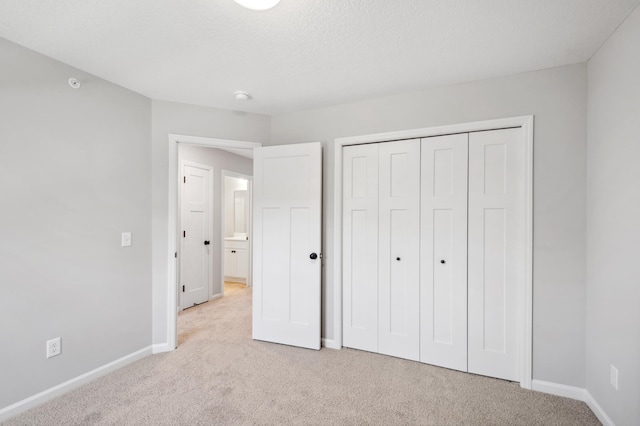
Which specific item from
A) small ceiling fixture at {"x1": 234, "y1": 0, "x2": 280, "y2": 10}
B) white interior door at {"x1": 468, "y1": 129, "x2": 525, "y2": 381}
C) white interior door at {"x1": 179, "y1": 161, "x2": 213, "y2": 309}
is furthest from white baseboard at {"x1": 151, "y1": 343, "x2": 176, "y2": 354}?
small ceiling fixture at {"x1": 234, "y1": 0, "x2": 280, "y2": 10}

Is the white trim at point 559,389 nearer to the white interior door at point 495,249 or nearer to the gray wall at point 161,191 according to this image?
the white interior door at point 495,249

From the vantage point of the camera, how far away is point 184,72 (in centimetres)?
234

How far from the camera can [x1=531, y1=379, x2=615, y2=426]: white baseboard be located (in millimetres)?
1991

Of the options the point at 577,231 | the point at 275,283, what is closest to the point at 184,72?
the point at 275,283

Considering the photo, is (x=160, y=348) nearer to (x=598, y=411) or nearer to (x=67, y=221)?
(x=67, y=221)

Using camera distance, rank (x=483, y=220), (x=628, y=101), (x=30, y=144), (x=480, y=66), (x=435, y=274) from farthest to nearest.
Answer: (x=435, y=274), (x=483, y=220), (x=480, y=66), (x=30, y=144), (x=628, y=101)

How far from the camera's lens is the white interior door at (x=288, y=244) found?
→ 296 cm

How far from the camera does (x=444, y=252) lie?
259 centimetres

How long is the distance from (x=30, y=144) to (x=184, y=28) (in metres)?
1.34

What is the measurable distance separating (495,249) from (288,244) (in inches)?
73.0

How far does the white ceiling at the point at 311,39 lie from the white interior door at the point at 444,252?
2.11 ft

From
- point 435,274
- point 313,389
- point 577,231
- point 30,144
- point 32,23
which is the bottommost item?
point 313,389

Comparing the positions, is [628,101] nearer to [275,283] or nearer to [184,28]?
[184,28]

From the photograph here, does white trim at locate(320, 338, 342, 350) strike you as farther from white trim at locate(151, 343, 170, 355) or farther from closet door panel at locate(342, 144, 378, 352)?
white trim at locate(151, 343, 170, 355)
